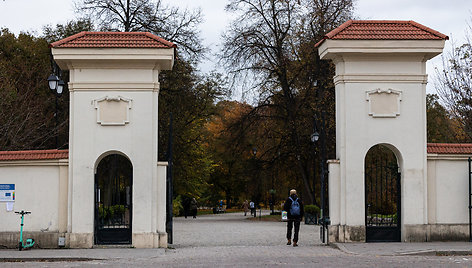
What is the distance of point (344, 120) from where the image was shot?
64.4 feet

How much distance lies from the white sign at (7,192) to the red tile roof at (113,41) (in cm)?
405

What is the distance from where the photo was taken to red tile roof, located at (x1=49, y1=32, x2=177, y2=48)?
19094 millimetres

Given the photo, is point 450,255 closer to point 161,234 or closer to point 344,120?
point 344,120

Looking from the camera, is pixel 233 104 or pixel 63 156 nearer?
pixel 63 156

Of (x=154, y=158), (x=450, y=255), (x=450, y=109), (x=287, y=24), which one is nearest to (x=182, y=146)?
(x=287, y=24)

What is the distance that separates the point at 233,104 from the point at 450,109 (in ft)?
91.0

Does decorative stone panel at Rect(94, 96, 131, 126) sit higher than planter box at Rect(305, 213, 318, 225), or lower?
higher

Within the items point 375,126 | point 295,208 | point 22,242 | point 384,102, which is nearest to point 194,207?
point 295,208

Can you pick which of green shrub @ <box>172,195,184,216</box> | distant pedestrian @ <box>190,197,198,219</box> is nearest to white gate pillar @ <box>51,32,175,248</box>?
distant pedestrian @ <box>190,197,198,219</box>

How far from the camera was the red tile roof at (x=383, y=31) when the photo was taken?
19391 millimetres

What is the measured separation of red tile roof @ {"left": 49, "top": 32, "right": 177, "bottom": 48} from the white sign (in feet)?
13.3

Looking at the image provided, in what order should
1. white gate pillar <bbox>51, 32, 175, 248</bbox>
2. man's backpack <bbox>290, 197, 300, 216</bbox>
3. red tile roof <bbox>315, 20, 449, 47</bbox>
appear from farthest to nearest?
man's backpack <bbox>290, 197, 300, 216</bbox>, red tile roof <bbox>315, 20, 449, 47</bbox>, white gate pillar <bbox>51, 32, 175, 248</bbox>

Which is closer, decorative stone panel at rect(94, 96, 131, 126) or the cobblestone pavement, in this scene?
the cobblestone pavement

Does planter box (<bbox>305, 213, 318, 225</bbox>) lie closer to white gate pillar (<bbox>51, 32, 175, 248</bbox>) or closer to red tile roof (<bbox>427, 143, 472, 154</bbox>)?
red tile roof (<bbox>427, 143, 472, 154</bbox>)
